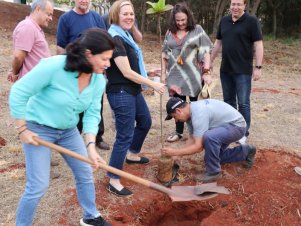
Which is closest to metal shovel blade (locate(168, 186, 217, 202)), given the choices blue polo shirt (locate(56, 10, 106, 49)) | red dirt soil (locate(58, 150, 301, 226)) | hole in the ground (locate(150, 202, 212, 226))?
red dirt soil (locate(58, 150, 301, 226))

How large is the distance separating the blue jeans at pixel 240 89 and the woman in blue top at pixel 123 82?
158 centimetres

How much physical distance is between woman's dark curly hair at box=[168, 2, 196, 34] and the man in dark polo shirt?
1.89 feet

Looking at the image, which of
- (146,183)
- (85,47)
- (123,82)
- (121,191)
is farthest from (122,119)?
(85,47)

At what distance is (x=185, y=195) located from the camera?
124 inches

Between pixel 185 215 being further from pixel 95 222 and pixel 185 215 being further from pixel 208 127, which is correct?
pixel 95 222

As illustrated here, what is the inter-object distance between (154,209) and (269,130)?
9.31 feet

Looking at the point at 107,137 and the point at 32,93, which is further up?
the point at 32,93

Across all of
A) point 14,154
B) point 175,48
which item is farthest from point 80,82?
point 14,154

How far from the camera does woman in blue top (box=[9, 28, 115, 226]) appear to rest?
242 centimetres

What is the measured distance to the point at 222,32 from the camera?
16.2 ft

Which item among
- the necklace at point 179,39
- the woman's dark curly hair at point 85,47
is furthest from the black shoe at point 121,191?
the necklace at point 179,39

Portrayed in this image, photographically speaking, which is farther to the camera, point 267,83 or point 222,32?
point 267,83

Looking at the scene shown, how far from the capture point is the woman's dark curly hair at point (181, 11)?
14.4 ft

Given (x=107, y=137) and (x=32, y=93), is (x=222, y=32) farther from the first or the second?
(x=32, y=93)
